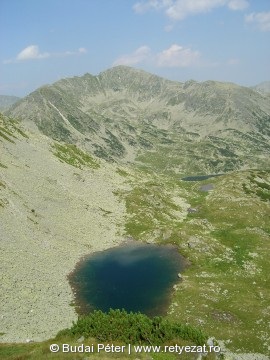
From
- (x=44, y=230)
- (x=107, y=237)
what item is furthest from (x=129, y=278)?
(x=44, y=230)

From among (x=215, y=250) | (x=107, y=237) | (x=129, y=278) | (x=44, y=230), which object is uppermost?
(x=44, y=230)

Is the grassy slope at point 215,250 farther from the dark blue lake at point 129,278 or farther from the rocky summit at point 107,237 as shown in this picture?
the dark blue lake at point 129,278

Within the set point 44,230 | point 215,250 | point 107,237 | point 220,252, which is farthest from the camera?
point 107,237

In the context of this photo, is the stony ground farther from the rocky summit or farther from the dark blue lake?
the dark blue lake

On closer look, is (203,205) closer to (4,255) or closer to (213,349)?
(4,255)

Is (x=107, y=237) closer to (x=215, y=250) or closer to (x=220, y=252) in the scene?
(x=215, y=250)

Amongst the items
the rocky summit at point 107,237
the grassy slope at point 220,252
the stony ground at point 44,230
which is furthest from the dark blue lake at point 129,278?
the grassy slope at point 220,252

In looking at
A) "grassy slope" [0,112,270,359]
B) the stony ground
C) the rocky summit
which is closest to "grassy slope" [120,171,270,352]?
"grassy slope" [0,112,270,359]

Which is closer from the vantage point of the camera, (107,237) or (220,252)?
(220,252)
